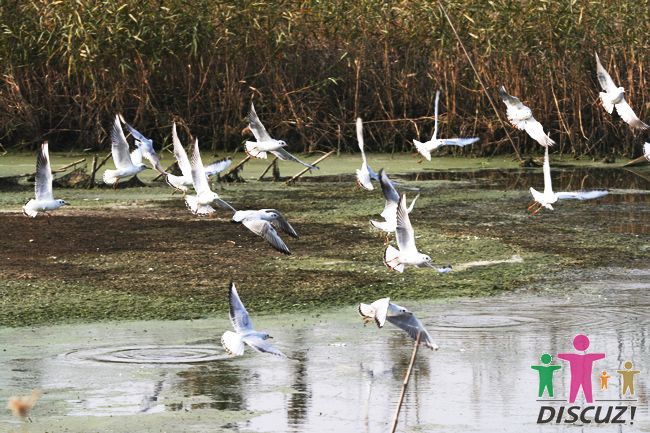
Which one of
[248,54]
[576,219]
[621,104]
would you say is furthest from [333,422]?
[248,54]

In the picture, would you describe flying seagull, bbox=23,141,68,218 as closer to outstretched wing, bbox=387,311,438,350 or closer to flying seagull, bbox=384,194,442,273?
flying seagull, bbox=384,194,442,273

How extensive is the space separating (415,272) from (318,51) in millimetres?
8481

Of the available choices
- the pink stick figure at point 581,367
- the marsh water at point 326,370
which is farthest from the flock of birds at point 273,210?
the pink stick figure at point 581,367

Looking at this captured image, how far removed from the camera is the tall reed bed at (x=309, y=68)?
1616 centimetres

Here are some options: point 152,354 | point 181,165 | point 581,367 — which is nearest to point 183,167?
point 181,165

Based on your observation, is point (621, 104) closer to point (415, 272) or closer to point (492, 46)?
point (415, 272)

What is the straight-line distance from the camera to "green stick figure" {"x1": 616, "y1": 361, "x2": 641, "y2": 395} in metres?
5.92

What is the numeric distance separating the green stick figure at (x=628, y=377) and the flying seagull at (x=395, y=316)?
824 mm

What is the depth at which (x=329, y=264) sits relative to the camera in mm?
9117

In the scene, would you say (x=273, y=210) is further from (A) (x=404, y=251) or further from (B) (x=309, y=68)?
(B) (x=309, y=68)

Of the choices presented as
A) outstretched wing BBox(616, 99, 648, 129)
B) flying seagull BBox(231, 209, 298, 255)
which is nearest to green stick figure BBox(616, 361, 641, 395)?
flying seagull BBox(231, 209, 298, 255)

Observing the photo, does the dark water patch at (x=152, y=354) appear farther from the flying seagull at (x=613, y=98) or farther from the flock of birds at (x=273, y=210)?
the flying seagull at (x=613, y=98)

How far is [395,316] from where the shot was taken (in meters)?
6.02

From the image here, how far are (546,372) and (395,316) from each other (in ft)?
2.26
